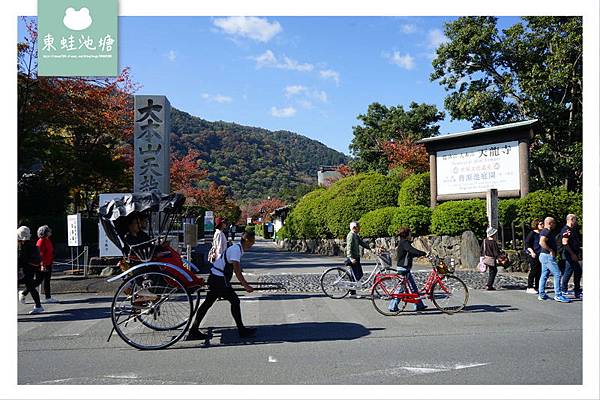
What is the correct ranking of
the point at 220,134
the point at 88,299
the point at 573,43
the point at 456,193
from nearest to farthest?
the point at 88,299
the point at 456,193
the point at 573,43
the point at 220,134

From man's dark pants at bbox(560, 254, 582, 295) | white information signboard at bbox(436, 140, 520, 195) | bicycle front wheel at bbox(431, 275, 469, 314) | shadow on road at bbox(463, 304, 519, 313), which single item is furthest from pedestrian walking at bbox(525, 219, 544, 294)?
white information signboard at bbox(436, 140, 520, 195)

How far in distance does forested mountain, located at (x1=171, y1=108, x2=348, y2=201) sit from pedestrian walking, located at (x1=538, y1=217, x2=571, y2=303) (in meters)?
57.0

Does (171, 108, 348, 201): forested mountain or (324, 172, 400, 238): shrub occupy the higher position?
(171, 108, 348, 201): forested mountain

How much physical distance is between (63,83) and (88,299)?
8.81m

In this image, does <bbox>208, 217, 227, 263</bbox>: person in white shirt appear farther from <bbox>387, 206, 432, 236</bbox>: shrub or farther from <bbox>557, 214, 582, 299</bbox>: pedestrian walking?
Answer: <bbox>387, 206, 432, 236</bbox>: shrub

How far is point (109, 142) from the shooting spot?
21.7 m

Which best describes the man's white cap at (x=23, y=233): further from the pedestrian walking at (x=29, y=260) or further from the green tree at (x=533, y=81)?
the green tree at (x=533, y=81)

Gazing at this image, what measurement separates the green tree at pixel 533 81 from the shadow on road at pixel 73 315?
1756 centimetres

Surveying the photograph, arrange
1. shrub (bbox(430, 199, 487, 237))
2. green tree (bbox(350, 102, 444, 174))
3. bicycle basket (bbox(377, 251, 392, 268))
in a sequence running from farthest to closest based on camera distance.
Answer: green tree (bbox(350, 102, 444, 174))
shrub (bbox(430, 199, 487, 237))
bicycle basket (bbox(377, 251, 392, 268))

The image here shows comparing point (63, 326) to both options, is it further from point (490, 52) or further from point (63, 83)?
point (490, 52)

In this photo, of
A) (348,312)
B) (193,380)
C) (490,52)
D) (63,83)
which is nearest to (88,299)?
(348,312)

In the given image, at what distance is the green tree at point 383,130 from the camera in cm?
3428

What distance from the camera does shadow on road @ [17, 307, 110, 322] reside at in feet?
30.3

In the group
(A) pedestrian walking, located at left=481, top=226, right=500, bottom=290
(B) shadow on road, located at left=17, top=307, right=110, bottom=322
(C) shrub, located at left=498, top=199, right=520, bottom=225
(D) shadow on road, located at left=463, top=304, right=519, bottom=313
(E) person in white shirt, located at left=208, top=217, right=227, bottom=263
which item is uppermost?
(C) shrub, located at left=498, top=199, right=520, bottom=225
